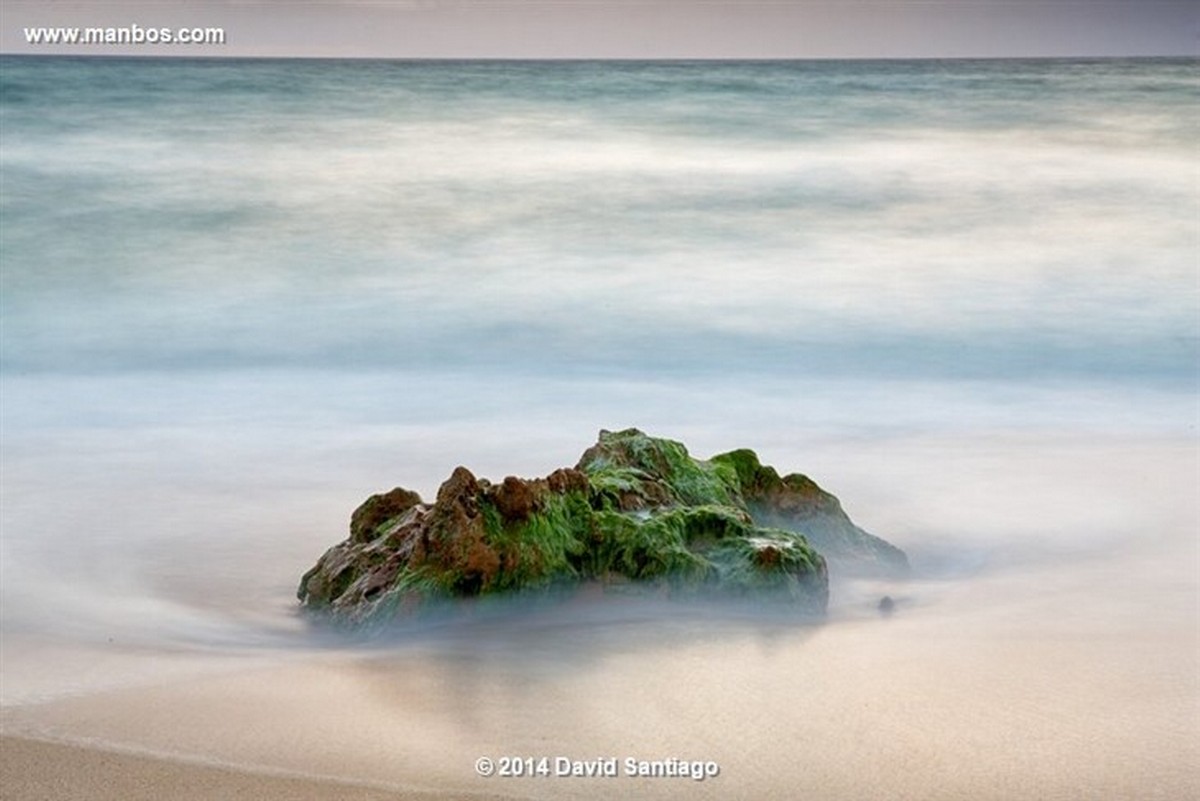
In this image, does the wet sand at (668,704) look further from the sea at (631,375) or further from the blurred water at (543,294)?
the blurred water at (543,294)

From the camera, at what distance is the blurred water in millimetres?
5090

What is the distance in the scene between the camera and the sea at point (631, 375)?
135 inches

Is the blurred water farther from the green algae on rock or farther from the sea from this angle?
the green algae on rock

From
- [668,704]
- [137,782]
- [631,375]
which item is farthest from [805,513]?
[631,375]

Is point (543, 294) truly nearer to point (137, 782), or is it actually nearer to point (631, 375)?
point (631, 375)

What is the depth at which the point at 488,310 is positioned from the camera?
739 cm

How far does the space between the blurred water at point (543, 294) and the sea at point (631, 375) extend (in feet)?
0.08

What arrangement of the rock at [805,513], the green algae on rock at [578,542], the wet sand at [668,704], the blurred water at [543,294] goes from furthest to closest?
the blurred water at [543,294] < the rock at [805,513] < the green algae on rock at [578,542] < the wet sand at [668,704]

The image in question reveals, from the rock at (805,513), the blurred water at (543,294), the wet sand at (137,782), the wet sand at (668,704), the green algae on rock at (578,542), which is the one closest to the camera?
the wet sand at (137,782)

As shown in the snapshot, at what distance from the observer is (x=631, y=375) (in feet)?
22.1

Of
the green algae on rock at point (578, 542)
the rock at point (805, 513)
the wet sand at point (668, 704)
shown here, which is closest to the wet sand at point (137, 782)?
the wet sand at point (668, 704)

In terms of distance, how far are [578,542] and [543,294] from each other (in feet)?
13.1

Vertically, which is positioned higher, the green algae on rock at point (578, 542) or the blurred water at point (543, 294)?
the blurred water at point (543, 294)

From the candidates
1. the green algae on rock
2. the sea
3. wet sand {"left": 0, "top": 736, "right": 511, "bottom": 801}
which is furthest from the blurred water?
wet sand {"left": 0, "top": 736, "right": 511, "bottom": 801}
